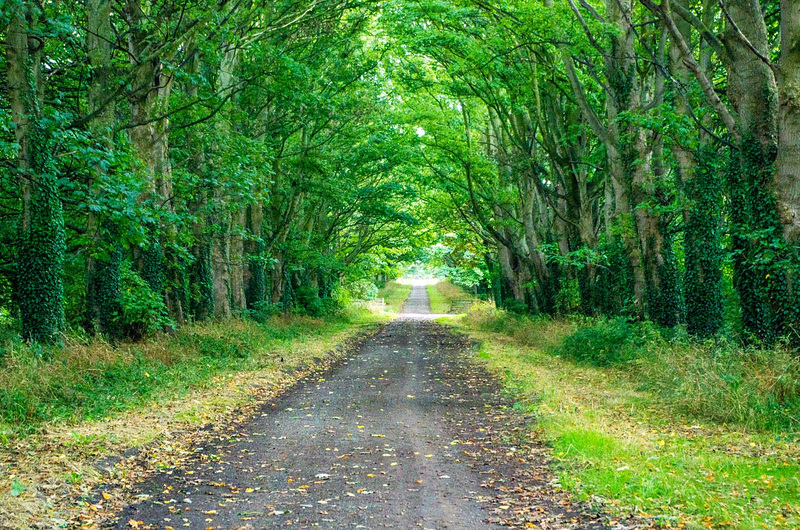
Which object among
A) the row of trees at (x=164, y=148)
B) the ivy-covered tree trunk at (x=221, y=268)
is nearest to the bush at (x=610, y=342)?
the row of trees at (x=164, y=148)

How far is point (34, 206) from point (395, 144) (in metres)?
16.7

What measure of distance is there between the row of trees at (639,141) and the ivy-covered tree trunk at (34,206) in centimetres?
925

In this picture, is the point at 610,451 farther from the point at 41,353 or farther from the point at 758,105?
the point at 41,353

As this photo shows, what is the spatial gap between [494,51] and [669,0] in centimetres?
755

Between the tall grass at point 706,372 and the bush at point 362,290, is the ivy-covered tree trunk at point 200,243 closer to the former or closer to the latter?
the tall grass at point 706,372

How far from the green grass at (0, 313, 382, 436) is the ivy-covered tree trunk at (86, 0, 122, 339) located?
2.94 feet

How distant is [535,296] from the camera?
2627 cm

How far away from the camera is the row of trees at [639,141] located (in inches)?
388

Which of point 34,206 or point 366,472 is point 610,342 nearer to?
point 366,472

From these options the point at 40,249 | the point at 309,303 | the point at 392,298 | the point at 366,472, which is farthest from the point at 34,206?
the point at 392,298

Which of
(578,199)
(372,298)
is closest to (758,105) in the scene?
(578,199)

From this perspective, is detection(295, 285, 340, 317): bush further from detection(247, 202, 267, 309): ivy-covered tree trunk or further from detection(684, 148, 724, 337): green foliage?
detection(684, 148, 724, 337): green foliage

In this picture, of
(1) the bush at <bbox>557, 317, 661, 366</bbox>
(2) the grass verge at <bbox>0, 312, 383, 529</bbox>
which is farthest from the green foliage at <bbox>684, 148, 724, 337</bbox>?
(2) the grass verge at <bbox>0, 312, 383, 529</bbox>

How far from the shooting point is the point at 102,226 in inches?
460
